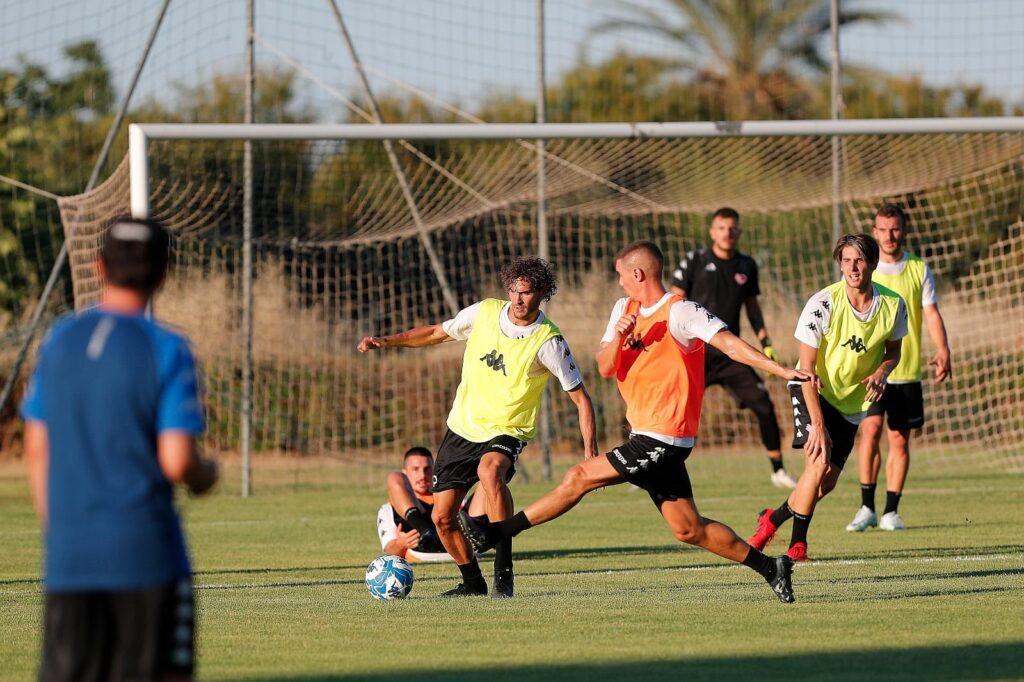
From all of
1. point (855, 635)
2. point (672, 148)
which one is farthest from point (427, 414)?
point (855, 635)

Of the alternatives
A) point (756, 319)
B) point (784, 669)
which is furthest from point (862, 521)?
point (784, 669)

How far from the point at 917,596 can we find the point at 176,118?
683 inches

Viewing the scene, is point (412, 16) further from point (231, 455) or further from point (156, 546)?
point (156, 546)

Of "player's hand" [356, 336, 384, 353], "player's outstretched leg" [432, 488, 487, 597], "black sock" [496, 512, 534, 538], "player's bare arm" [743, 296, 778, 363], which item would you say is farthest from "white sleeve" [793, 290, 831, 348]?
"player's bare arm" [743, 296, 778, 363]

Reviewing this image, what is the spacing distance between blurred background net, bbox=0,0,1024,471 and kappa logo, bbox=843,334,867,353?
6.59 m

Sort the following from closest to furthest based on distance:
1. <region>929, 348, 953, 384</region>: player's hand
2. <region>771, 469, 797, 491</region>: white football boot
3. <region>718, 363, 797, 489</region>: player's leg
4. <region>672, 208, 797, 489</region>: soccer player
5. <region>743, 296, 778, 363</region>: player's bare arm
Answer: <region>929, 348, 953, 384</region>: player's hand < <region>743, 296, 778, 363</region>: player's bare arm < <region>672, 208, 797, 489</region>: soccer player < <region>718, 363, 797, 489</region>: player's leg < <region>771, 469, 797, 491</region>: white football boot

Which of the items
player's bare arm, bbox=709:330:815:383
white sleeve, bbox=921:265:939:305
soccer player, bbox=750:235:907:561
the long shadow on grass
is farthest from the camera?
white sleeve, bbox=921:265:939:305

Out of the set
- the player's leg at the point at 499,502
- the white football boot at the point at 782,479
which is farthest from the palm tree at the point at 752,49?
the player's leg at the point at 499,502

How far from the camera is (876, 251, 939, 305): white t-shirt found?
445 inches

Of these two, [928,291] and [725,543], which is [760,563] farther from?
[928,291]

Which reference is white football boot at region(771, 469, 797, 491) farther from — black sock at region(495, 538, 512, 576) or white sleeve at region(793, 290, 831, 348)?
black sock at region(495, 538, 512, 576)

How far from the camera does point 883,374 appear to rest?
8969 mm

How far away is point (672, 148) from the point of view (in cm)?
1625

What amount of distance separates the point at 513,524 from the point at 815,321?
2223 millimetres
